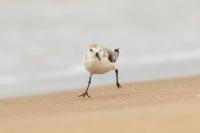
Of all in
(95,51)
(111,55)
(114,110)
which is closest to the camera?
(114,110)

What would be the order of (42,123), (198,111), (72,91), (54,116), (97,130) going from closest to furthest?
(97,130), (198,111), (42,123), (54,116), (72,91)

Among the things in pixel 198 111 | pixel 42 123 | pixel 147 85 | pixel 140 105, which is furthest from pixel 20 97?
pixel 198 111

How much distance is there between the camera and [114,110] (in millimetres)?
11703

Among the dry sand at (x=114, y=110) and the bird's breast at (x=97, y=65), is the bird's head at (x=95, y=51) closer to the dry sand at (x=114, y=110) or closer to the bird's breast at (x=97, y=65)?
the bird's breast at (x=97, y=65)

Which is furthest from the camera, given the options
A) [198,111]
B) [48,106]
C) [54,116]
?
[48,106]

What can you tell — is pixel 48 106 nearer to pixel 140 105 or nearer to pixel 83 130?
pixel 140 105

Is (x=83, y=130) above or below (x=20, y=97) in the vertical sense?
above

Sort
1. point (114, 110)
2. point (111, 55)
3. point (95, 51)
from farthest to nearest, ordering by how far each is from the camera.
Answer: point (111, 55), point (95, 51), point (114, 110)

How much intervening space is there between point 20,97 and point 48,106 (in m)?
3.15

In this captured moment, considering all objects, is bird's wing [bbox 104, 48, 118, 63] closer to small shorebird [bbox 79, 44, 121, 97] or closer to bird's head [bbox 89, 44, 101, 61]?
small shorebird [bbox 79, 44, 121, 97]

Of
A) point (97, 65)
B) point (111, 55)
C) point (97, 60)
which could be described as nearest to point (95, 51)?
point (97, 60)

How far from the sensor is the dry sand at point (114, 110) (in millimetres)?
9008

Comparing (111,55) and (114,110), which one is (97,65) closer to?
(111,55)

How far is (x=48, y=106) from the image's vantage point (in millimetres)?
14078
